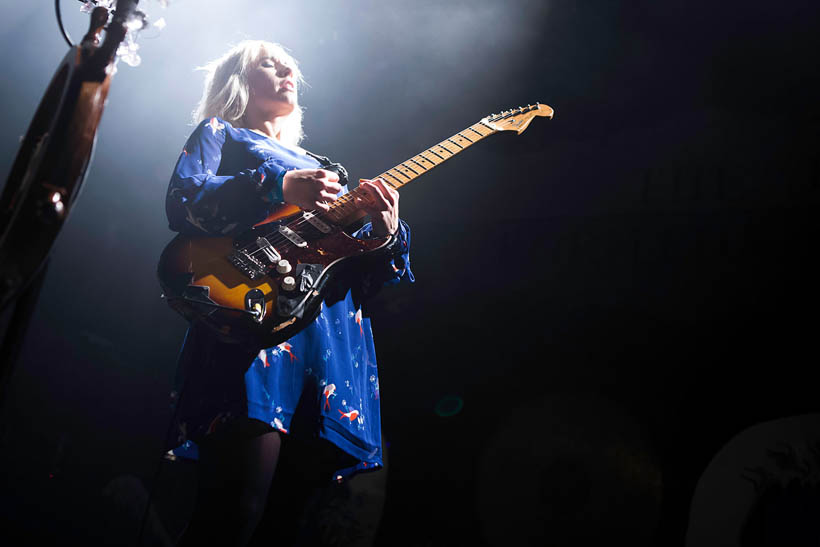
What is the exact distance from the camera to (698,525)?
1.66 m

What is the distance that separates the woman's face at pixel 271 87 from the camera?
1.55 meters

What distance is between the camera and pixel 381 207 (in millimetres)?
1305

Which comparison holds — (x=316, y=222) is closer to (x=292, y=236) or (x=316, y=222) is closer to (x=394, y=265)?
(x=292, y=236)

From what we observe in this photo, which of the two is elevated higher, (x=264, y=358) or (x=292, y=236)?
(x=292, y=236)

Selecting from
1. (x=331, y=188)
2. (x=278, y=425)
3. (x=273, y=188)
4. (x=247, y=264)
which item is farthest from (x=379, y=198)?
(x=278, y=425)

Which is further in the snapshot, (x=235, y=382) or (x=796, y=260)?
(x=796, y=260)

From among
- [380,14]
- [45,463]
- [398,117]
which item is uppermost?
[380,14]

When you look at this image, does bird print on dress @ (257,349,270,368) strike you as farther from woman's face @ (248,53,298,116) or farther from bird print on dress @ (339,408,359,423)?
woman's face @ (248,53,298,116)

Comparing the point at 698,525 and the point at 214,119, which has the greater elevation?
the point at 214,119

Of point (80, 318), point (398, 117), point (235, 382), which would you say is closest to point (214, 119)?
point (235, 382)

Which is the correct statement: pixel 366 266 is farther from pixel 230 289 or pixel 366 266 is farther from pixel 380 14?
pixel 380 14

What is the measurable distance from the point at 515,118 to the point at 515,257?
69 centimetres

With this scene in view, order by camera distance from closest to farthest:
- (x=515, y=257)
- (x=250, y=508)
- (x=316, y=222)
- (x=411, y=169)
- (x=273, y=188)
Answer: (x=250, y=508) → (x=273, y=188) → (x=316, y=222) → (x=411, y=169) → (x=515, y=257)

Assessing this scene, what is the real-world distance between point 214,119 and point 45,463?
1.80m
